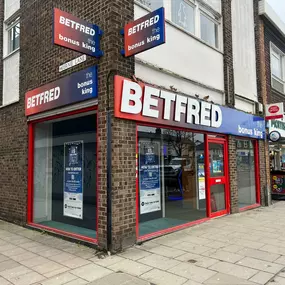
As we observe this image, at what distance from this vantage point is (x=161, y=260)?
501 cm

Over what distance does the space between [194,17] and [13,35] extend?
540 centimetres

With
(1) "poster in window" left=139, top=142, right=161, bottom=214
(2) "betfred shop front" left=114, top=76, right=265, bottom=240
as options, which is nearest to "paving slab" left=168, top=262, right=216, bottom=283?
(2) "betfred shop front" left=114, top=76, right=265, bottom=240

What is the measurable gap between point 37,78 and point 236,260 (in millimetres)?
6026

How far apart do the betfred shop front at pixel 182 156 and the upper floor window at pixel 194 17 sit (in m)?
1.99

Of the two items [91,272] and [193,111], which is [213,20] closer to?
[193,111]

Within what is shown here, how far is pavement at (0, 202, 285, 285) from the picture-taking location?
4.30m

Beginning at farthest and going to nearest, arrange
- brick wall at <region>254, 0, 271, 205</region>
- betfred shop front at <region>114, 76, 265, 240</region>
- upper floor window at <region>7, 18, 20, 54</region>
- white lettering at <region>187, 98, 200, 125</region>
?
brick wall at <region>254, 0, 271, 205</region> < upper floor window at <region>7, 18, 20, 54</region> < white lettering at <region>187, 98, 200, 125</region> < betfred shop front at <region>114, 76, 265, 240</region>

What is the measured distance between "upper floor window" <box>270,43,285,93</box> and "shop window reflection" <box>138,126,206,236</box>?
261 inches

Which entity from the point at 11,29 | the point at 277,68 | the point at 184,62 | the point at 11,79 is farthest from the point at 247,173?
the point at 11,29

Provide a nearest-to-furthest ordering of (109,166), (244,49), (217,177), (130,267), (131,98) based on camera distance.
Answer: (130,267) < (109,166) < (131,98) < (217,177) < (244,49)

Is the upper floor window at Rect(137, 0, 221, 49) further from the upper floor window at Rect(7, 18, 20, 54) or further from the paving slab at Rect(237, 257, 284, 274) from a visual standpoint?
the paving slab at Rect(237, 257, 284, 274)

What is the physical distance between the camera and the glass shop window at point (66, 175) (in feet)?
21.5

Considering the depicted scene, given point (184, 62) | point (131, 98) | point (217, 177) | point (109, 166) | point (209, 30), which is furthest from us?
point (209, 30)

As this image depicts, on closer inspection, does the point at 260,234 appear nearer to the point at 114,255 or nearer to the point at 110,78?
the point at 114,255
